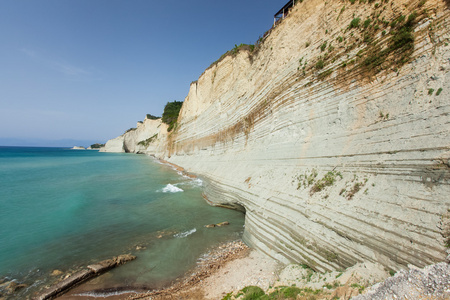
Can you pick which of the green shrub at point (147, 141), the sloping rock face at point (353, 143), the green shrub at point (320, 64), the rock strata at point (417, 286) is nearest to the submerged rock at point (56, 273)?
the sloping rock face at point (353, 143)

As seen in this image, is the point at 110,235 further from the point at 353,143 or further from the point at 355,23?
the point at 355,23

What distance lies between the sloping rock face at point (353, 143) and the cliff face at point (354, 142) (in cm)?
3

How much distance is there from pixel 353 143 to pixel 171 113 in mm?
53107

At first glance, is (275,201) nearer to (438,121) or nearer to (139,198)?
(438,121)

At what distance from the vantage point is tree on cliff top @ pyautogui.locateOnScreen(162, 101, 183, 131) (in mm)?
50703

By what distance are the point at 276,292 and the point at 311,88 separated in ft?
25.1

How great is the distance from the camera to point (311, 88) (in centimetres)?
877

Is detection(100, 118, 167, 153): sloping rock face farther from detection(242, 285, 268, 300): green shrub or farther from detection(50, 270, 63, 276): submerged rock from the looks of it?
detection(242, 285, 268, 300): green shrub

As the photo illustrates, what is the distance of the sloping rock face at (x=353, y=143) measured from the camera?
4.10 m

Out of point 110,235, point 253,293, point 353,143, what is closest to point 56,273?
point 110,235

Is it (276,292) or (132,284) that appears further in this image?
(132,284)

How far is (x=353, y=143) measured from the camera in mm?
6227

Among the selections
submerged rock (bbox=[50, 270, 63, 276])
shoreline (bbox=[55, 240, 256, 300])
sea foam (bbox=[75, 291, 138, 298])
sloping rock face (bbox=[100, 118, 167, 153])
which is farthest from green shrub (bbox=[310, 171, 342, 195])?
sloping rock face (bbox=[100, 118, 167, 153])

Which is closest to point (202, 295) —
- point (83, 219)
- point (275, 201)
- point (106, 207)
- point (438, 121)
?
point (275, 201)
